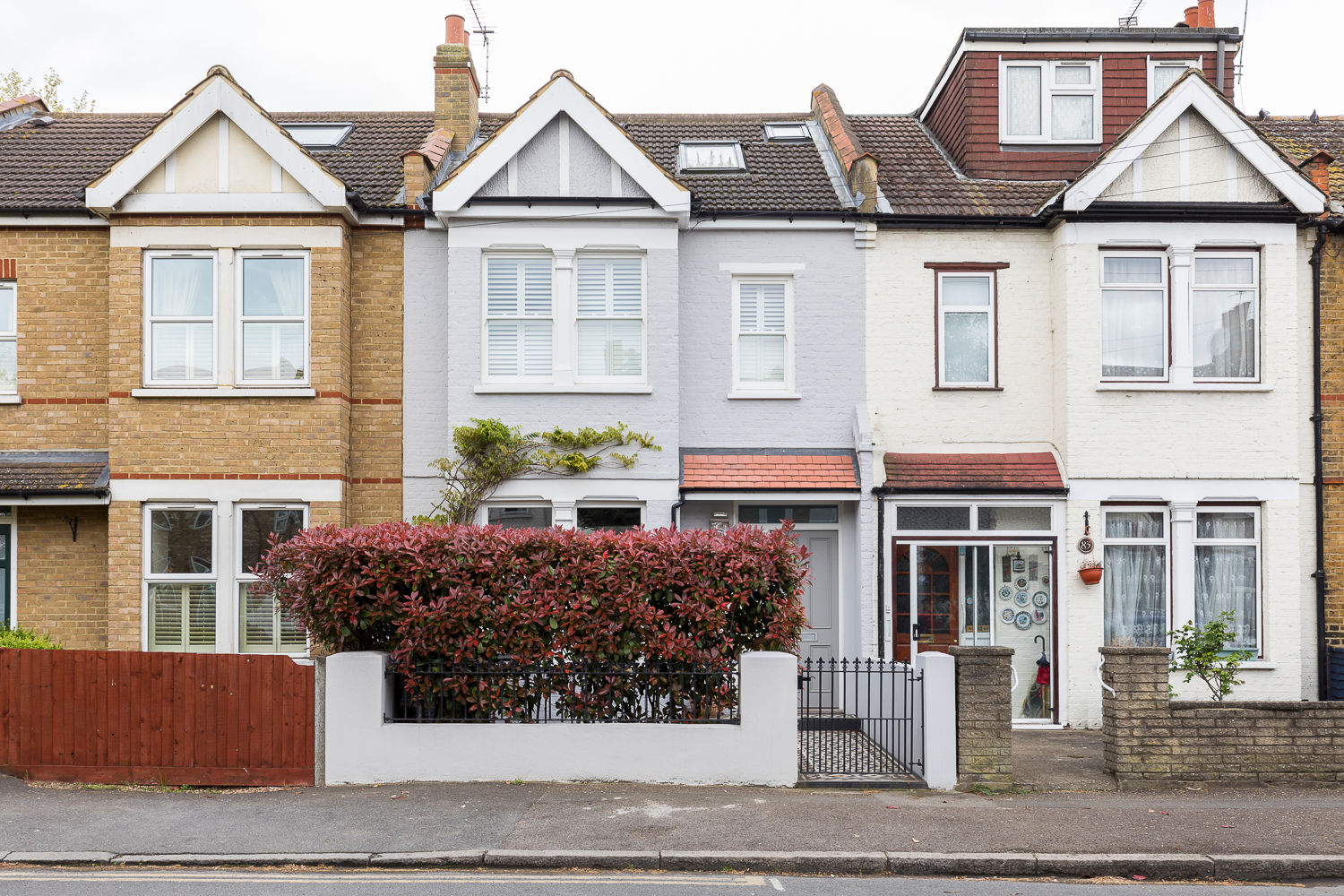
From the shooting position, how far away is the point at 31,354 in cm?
1430

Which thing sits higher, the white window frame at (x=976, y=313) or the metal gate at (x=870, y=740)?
the white window frame at (x=976, y=313)

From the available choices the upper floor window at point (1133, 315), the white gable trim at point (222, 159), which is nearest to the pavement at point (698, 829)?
the upper floor window at point (1133, 315)

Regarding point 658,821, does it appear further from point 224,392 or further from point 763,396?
point 224,392

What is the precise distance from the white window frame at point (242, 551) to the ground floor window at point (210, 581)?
0.4 inches

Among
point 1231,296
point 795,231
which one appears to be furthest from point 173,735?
point 1231,296

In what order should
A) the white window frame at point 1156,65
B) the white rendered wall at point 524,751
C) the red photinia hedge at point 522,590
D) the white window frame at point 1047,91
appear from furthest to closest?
the white window frame at point 1156,65 < the white window frame at point 1047,91 < the white rendered wall at point 524,751 < the red photinia hedge at point 522,590

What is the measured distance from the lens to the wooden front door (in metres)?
14.4

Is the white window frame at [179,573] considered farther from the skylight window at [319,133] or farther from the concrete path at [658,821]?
the skylight window at [319,133]

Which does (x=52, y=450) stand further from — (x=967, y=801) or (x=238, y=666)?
(x=967, y=801)

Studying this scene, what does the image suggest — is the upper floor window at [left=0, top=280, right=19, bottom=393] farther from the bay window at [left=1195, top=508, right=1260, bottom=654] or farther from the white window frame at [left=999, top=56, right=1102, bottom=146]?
the bay window at [left=1195, top=508, right=1260, bottom=654]

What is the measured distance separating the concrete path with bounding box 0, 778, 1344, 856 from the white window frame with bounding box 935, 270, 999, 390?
609cm

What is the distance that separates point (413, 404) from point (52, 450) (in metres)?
4.52

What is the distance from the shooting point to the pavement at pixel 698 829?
805 cm

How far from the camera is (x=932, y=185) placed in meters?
15.5
